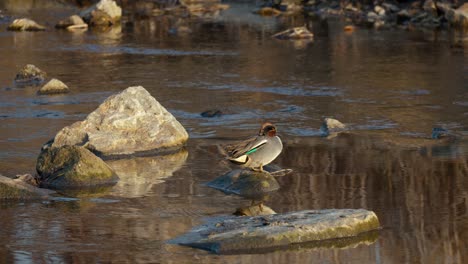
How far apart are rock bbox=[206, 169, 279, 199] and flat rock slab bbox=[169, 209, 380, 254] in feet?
4.44

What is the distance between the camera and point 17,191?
1027cm

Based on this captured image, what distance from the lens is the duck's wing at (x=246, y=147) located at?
1087 cm

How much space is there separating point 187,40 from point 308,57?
4.83 m

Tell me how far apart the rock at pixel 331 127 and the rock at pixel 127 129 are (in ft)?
6.18

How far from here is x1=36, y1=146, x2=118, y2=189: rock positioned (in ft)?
35.5

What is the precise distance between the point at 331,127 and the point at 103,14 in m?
17.0

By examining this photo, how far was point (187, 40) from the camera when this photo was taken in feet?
84.7

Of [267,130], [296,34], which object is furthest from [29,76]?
[267,130]

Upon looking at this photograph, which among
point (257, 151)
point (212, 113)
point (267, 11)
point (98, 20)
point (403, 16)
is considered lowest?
point (267, 11)

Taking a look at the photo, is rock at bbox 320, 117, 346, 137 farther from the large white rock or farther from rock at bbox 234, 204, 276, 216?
the large white rock

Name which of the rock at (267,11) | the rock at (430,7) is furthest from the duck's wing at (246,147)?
the rock at (267,11)

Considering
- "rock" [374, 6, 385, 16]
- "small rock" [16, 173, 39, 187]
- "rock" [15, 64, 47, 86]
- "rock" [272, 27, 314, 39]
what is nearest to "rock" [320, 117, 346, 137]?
"small rock" [16, 173, 39, 187]

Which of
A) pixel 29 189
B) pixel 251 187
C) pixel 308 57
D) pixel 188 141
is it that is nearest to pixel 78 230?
pixel 29 189

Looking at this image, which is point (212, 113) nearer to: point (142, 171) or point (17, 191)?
point (142, 171)
